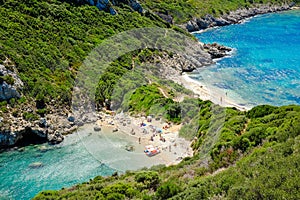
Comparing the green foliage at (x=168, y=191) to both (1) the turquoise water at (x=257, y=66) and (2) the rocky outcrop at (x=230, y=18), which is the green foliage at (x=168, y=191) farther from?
(2) the rocky outcrop at (x=230, y=18)

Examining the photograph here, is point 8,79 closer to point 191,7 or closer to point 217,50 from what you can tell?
point 217,50

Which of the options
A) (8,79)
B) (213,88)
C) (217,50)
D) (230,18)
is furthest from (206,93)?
(230,18)

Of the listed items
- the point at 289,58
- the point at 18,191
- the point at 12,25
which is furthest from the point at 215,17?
the point at 18,191

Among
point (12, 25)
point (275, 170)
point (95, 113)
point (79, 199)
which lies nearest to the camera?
point (275, 170)

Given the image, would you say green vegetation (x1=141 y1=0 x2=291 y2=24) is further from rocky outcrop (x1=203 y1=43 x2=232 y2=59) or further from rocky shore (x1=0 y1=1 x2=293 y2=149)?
rocky shore (x1=0 y1=1 x2=293 y2=149)

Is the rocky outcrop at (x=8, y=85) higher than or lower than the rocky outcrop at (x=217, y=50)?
higher

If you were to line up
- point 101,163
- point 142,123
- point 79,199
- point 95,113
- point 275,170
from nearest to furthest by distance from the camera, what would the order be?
point 275,170 → point 79,199 → point 101,163 → point 142,123 → point 95,113

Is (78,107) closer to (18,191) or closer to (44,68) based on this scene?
(44,68)

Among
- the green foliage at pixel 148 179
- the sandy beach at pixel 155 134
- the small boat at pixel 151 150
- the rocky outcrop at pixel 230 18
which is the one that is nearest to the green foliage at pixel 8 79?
the sandy beach at pixel 155 134
